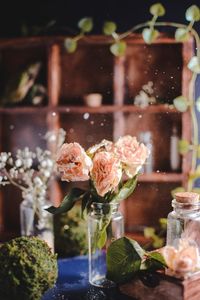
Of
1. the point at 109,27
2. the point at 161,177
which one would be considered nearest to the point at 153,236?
the point at 161,177

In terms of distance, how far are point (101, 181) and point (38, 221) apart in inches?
22.3

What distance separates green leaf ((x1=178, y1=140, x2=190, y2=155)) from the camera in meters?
2.89

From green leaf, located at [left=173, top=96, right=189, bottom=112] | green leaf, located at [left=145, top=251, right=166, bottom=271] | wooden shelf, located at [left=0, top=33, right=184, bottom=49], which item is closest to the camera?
green leaf, located at [left=145, top=251, right=166, bottom=271]

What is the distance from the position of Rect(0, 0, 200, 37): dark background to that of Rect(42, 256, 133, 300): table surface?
1.57 metres

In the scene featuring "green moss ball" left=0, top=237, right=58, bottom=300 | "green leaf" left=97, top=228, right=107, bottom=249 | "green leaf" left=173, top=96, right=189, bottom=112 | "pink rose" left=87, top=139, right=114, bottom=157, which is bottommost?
"green moss ball" left=0, top=237, right=58, bottom=300

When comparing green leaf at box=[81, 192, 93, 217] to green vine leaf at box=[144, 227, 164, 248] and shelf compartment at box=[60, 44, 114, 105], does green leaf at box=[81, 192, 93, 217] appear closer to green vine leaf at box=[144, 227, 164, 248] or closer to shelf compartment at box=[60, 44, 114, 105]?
green vine leaf at box=[144, 227, 164, 248]

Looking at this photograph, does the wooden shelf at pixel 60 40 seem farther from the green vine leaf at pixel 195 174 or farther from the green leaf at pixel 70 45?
the green vine leaf at pixel 195 174

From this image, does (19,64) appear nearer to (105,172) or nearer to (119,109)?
(119,109)

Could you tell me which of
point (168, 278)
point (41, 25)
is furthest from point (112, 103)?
point (168, 278)

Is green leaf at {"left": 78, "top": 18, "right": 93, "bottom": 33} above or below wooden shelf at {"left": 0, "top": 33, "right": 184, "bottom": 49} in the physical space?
above

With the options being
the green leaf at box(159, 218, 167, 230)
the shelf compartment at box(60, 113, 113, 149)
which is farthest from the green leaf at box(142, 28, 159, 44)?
the green leaf at box(159, 218, 167, 230)

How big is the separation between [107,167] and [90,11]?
5.98ft

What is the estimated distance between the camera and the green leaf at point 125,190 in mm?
1568

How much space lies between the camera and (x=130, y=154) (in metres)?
1.55
